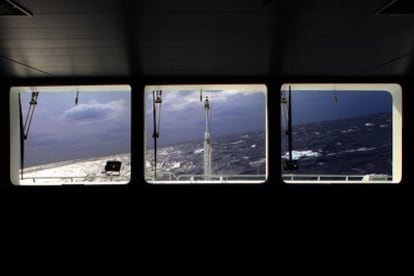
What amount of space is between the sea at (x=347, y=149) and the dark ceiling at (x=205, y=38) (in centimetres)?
1942

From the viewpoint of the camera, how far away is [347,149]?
31.8m

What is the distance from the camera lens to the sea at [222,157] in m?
29.0

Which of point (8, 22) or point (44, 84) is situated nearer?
point (8, 22)

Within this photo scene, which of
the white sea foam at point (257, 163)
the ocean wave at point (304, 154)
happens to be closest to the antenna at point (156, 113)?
the white sea foam at point (257, 163)
